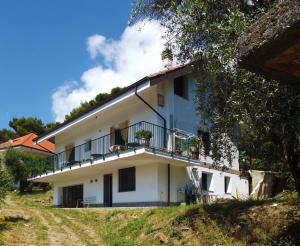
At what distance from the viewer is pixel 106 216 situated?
59.6 feet

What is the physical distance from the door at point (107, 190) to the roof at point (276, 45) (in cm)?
2031

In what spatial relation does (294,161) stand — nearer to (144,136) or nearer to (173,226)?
(173,226)

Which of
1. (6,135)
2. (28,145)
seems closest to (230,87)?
(28,145)

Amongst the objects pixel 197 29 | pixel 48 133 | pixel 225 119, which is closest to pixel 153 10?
pixel 197 29

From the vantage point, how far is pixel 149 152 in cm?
2036

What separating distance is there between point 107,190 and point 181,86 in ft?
23.1

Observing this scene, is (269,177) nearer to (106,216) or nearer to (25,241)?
(106,216)

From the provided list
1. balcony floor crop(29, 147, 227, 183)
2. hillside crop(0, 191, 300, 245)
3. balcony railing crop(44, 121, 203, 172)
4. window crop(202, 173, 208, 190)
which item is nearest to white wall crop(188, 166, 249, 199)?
Result: window crop(202, 173, 208, 190)

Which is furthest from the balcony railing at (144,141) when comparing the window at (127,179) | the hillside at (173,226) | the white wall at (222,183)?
the hillside at (173,226)

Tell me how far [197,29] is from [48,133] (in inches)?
835

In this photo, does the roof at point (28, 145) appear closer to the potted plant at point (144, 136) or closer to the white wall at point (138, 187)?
the white wall at point (138, 187)

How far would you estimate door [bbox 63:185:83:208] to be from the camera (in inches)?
1166

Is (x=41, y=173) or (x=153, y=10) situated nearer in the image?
(x=153, y=10)

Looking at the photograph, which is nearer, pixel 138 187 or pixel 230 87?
pixel 230 87
